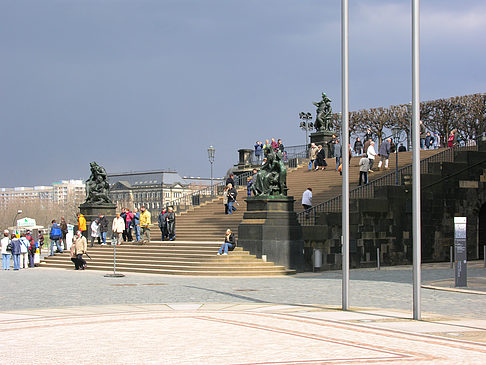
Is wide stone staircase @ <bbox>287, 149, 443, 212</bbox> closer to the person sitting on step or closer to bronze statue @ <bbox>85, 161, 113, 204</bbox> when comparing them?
the person sitting on step

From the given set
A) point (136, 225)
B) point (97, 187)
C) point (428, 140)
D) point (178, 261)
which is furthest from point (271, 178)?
point (428, 140)

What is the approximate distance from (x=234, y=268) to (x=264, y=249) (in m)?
1.69

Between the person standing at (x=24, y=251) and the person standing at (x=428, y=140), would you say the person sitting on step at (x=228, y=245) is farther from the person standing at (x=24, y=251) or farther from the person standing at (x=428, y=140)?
the person standing at (x=428, y=140)

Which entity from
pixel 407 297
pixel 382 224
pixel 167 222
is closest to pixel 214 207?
pixel 167 222

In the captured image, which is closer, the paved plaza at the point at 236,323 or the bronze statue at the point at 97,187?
the paved plaza at the point at 236,323

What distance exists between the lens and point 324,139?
46.7 meters

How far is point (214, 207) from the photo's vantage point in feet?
121

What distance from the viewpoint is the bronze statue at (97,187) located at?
3747 centimetres

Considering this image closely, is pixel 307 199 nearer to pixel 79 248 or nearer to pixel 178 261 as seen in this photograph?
pixel 178 261

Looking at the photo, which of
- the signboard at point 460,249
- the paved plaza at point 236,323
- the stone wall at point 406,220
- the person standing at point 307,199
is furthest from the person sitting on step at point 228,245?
the signboard at point 460,249

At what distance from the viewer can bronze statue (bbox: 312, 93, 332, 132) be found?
1850 inches

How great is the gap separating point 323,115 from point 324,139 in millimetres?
1638

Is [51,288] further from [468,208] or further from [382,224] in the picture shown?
[468,208]

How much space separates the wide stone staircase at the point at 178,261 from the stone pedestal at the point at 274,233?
0.40m
